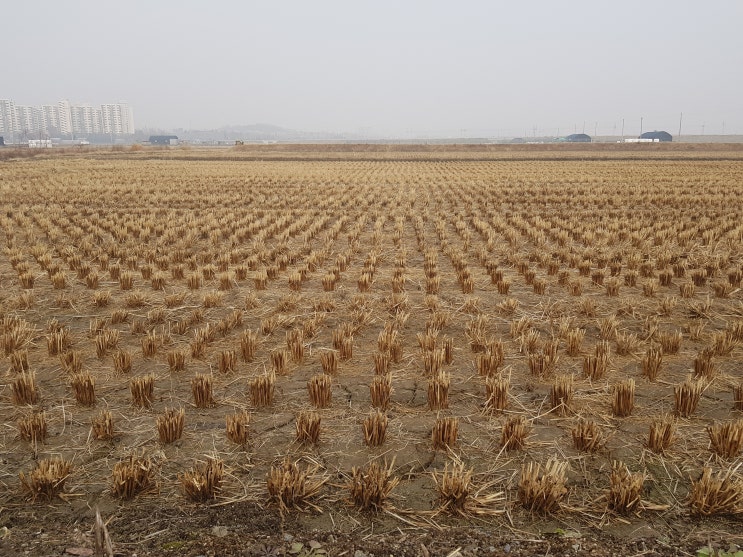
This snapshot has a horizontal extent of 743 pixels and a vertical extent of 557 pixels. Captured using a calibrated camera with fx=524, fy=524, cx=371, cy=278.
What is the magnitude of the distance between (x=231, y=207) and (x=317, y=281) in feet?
28.9

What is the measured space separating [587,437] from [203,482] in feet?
8.06

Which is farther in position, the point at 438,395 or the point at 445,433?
the point at 438,395

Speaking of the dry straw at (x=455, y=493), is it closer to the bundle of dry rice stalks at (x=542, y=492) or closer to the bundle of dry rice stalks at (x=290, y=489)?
the bundle of dry rice stalks at (x=542, y=492)

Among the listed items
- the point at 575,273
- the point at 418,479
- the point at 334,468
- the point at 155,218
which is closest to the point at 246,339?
the point at 334,468

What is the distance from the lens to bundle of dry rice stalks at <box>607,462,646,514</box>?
290 cm

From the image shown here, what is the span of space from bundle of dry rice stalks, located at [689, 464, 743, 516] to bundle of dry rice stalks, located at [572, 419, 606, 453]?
645 mm

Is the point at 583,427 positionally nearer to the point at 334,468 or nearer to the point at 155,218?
the point at 334,468

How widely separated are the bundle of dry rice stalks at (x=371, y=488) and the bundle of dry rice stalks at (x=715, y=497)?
65.7 inches

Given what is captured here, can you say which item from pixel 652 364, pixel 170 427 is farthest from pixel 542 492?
pixel 170 427

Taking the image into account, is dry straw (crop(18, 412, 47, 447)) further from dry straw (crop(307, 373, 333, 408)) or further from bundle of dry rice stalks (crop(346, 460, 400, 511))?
bundle of dry rice stalks (crop(346, 460, 400, 511))

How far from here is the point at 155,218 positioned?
13.8 meters

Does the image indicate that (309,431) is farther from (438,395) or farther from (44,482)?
(44,482)

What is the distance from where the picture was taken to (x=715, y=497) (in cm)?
288

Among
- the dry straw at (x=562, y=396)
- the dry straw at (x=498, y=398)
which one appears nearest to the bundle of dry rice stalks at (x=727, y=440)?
the dry straw at (x=562, y=396)
